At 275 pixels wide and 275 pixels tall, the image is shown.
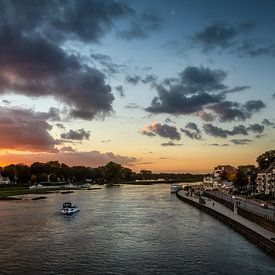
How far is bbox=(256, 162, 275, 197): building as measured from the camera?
118419 mm

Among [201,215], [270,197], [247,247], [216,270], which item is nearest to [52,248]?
[216,270]

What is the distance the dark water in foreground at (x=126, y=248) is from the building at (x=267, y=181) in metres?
49.7

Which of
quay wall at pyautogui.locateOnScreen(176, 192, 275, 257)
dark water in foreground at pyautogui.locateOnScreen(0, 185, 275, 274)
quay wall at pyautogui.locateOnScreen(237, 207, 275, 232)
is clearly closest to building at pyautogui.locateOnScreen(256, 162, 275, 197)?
quay wall at pyautogui.locateOnScreen(176, 192, 275, 257)

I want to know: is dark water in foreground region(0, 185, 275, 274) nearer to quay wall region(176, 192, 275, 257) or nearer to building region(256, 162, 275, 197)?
quay wall region(176, 192, 275, 257)

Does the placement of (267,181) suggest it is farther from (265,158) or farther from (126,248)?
(126,248)

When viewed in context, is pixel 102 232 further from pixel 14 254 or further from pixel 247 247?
pixel 247 247

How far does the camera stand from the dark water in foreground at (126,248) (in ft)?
133

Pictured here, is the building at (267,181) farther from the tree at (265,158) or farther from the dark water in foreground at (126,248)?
the dark water in foreground at (126,248)

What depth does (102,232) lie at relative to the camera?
201ft

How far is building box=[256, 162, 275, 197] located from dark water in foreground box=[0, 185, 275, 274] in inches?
1958

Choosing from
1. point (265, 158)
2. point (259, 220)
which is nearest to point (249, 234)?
point (259, 220)

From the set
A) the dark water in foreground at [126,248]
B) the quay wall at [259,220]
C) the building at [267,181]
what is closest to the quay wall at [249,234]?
the dark water in foreground at [126,248]

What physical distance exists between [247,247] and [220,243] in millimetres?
3956

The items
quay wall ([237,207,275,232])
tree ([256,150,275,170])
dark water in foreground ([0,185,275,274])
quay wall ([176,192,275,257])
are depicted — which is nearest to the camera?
dark water in foreground ([0,185,275,274])
